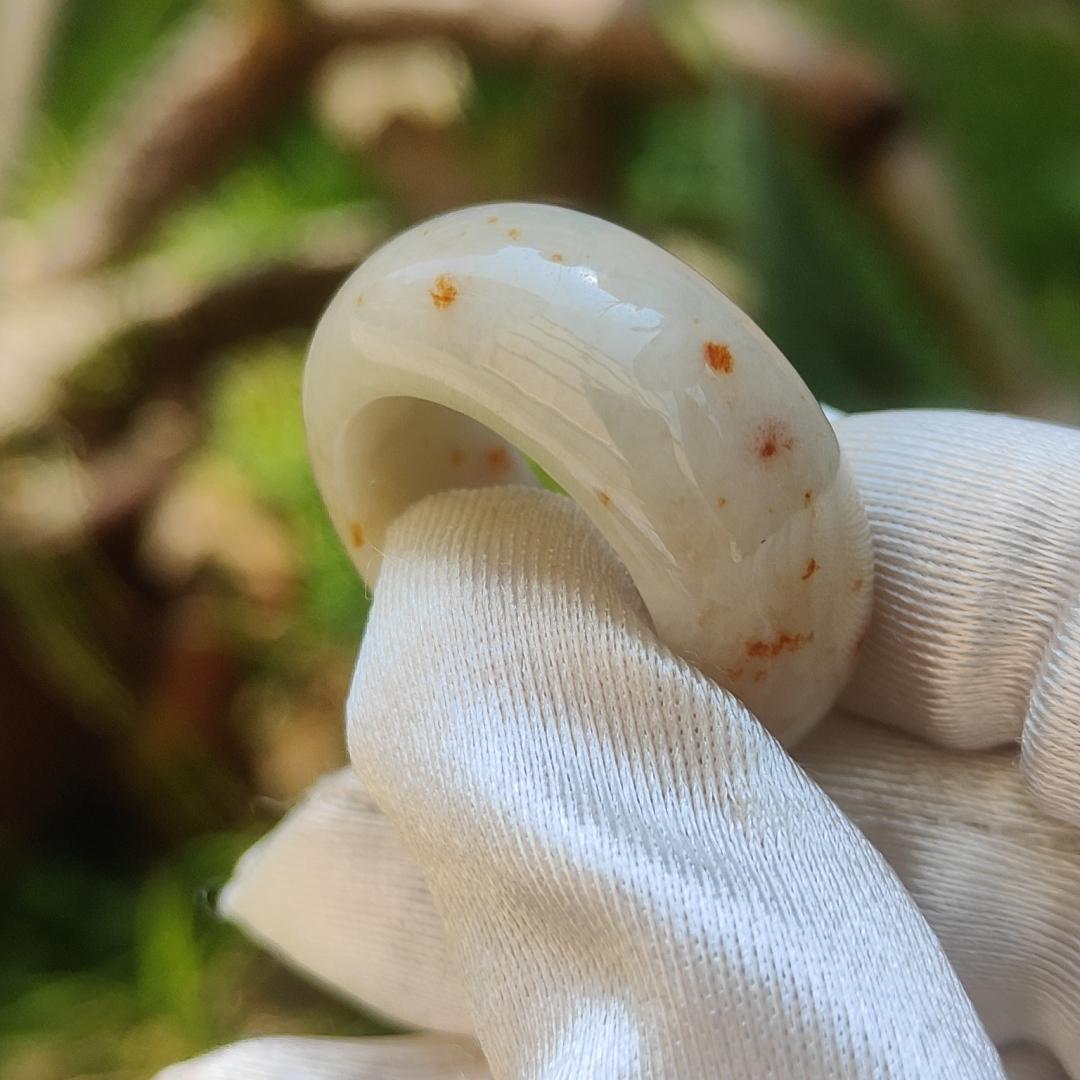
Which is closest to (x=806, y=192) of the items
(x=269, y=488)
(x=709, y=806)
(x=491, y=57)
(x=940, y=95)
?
(x=940, y=95)

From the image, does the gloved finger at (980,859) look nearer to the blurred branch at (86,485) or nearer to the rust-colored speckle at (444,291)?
the rust-colored speckle at (444,291)

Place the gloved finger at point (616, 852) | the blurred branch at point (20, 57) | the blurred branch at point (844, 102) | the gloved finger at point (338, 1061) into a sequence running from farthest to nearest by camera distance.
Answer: the blurred branch at point (20, 57) < the blurred branch at point (844, 102) < the gloved finger at point (338, 1061) < the gloved finger at point (616, 852)

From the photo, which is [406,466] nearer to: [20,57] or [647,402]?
[647,402]

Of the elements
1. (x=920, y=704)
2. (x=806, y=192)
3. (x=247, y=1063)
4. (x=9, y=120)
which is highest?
(x=9, y=120)

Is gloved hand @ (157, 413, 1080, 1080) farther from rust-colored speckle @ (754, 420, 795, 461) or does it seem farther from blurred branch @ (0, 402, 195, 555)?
blurred branch @ (0, 402, 195, 555)

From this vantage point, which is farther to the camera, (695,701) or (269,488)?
(269,488)

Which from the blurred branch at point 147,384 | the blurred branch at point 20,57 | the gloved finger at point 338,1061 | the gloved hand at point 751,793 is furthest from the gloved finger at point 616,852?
the blurred branch at point 20,57

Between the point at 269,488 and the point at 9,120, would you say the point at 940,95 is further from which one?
the point at 9,120
